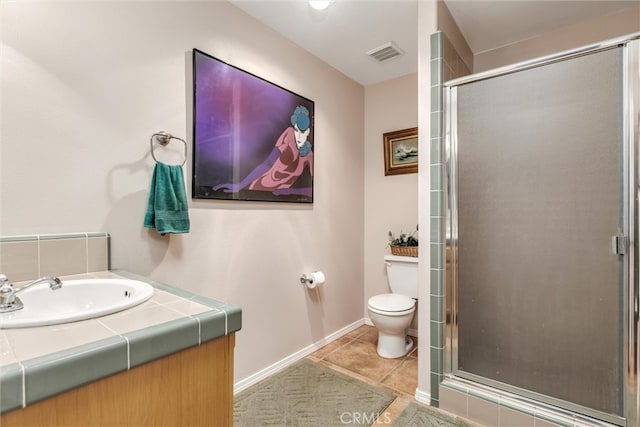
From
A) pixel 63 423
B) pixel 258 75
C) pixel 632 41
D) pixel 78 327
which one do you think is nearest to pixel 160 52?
pixel 258 75

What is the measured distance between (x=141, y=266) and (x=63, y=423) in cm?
100

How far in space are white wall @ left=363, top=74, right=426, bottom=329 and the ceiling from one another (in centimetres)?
44

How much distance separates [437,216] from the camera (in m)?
1.86

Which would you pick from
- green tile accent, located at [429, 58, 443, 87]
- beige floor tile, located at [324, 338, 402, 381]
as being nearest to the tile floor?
beige floor tile, located at [324, 338, 402, 381]

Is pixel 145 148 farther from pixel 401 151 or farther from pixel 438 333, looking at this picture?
pixel 401 151

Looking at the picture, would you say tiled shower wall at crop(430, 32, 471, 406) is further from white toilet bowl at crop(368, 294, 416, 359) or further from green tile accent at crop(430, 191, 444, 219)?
white toilet bowl at crop(368, 294, 416, 359)

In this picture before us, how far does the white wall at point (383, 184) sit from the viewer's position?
115 inches

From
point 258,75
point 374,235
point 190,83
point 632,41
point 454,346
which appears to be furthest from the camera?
point 374,235

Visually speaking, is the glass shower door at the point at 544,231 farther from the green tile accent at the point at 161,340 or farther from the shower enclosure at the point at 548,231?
the green tile accent at the point at 161,340

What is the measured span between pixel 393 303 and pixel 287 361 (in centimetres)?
89

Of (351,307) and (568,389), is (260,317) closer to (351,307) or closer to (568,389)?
(351,307)

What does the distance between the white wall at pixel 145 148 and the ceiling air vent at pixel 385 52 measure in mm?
417

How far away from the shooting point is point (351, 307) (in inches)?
120

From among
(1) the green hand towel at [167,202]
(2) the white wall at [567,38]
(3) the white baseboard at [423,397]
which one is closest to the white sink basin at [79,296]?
(1) the green hand towel at [167,202]
